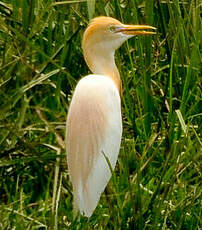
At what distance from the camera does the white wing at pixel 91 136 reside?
2.31 m

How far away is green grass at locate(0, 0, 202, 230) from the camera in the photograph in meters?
2.52

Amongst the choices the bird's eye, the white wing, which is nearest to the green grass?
the white wing

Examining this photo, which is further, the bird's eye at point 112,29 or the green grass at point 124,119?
the green grass at point 124,119

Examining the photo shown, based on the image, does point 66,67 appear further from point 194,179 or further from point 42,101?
point 194,179

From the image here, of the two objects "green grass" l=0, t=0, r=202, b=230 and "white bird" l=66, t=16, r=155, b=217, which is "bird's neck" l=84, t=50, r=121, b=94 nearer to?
"white bird" l=66, t=16, r=155, b=217

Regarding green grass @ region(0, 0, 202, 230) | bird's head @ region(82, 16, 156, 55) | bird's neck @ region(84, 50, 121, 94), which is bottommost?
green grass @ region(0, 0, 202, 230)

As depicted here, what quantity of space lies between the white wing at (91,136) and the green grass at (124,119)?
98mm

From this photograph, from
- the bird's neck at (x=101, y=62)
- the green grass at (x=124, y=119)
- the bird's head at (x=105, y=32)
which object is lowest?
the green grass at (x=124, y=119)

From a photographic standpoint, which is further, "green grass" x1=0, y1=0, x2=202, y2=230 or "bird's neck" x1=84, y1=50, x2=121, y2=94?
"green grass" x1=0, y1=0, x2=202, y2=230

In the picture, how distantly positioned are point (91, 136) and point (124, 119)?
0.66 metres

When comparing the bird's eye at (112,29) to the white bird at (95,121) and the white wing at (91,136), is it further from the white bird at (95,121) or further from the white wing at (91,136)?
the white wing at (91,136)

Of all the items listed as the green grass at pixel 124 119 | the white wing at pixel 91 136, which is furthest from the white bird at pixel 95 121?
the green grass at pixel 124 119

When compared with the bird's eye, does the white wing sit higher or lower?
lower

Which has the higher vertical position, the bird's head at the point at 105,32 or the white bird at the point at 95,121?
the bird's head at the point at 105,32
